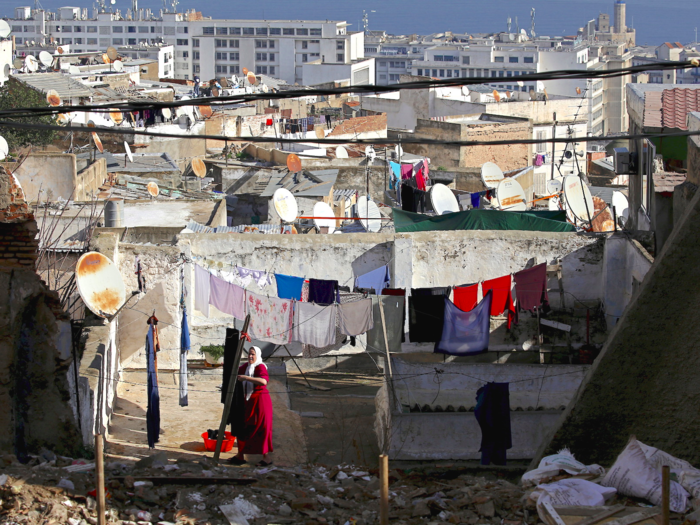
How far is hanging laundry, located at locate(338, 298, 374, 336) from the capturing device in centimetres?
1382

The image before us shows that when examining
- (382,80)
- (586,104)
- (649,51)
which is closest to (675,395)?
(586,104)

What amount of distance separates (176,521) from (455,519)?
2318mm

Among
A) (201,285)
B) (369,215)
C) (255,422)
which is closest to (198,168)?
(369,215)

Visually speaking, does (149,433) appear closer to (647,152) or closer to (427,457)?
(427,457)

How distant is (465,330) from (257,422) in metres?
4.33

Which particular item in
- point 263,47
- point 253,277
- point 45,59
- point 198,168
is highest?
point 263,47

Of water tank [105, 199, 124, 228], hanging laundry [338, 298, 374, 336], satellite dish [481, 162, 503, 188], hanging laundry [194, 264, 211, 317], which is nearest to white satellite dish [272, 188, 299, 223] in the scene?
water tank [105, 199, 124, 228]

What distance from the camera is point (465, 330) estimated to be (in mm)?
13680

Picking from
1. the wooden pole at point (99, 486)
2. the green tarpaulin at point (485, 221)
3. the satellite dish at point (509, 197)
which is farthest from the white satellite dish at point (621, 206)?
the wooden pole at point (99, 486)

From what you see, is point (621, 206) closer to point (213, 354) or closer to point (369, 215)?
point (369, 215)

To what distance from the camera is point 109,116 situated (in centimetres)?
3994

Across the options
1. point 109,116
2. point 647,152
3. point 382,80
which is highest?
point 382,80

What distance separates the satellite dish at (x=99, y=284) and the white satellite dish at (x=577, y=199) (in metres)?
10.2

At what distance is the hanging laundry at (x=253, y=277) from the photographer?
15016 millimetres
